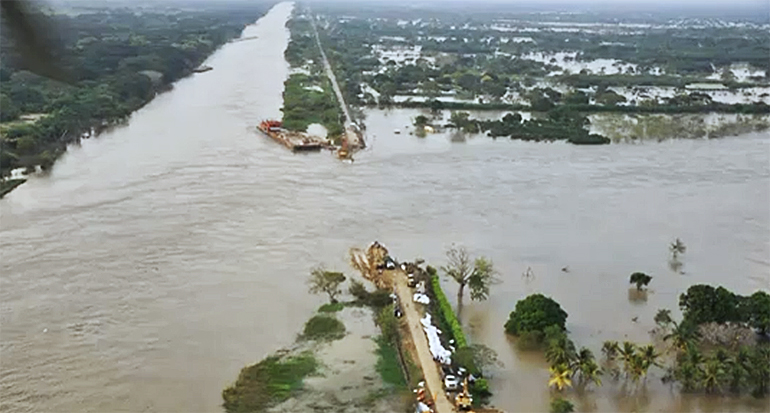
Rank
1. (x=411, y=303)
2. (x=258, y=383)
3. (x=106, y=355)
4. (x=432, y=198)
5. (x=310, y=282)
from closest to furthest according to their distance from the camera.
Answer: (x=258, y=383), (x=106, y=355), (x=411, y=303), (x=310, y=282), (x=432, y=198)

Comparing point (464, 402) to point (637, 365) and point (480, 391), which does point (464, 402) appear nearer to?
point (480, 391)

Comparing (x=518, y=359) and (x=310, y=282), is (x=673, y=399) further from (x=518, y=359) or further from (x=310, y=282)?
(x=310, y=282)

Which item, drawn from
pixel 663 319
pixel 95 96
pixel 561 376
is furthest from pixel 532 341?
pixel 95 96

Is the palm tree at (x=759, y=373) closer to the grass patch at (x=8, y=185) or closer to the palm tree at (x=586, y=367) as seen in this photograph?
the palm tree at (x=586, y=367)

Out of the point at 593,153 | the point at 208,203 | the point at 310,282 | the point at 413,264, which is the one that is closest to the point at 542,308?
the point at 413,264

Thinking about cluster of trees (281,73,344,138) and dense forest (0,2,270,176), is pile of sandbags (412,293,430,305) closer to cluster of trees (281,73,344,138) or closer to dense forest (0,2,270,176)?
dense forest (0,2,270,176)

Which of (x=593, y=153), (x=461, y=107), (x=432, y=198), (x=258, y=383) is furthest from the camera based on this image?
(x=461, y=107)

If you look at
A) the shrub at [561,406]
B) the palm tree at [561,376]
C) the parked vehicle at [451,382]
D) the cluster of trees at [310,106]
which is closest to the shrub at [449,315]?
the parked vehicle at [451,382]
